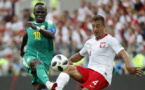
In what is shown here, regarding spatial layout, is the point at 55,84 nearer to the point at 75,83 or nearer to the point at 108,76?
the point at 108,76

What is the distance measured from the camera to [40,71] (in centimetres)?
660

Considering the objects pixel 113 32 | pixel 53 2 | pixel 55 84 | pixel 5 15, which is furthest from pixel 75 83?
pixel 5 15

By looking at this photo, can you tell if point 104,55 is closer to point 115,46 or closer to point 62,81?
point 115,46

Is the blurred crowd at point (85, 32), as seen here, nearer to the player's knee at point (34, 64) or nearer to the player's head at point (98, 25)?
the player's head at point (98, 25)

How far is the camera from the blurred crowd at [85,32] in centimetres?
1174

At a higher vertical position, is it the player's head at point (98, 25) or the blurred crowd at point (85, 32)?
the player's head at point (98, 25)

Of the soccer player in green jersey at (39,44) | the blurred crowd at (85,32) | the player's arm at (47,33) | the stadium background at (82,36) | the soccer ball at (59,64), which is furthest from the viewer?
the blurred crowd at (85,32)

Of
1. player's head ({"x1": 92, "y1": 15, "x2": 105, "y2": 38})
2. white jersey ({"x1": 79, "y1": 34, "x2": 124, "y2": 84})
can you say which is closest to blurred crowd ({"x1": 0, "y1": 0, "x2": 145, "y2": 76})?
white jersey ({"x1": 79, "y1": 34, "x2": 124, "y2": 84})

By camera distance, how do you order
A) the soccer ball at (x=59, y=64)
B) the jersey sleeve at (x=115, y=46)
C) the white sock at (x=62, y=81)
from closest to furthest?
the soccer ball at (x=59, y=64)
the white sock at (x=62, y=81)
the jersey sleeve at (x=115, y=46)

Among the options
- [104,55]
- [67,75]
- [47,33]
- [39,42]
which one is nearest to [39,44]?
→ [39,42]

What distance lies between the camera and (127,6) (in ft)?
44.2

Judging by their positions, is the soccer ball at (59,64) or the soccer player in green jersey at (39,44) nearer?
the soccer ball at (59,64)

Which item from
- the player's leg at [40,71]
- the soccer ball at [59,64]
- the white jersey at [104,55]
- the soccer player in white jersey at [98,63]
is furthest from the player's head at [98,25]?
the player's leg at [40,71]

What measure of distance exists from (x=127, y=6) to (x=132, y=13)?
1.49 feet
